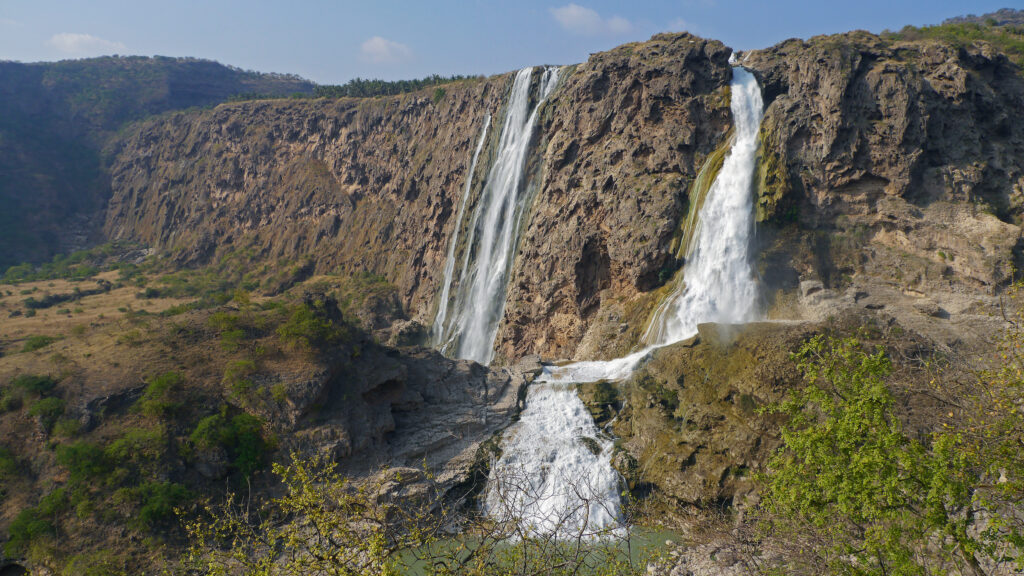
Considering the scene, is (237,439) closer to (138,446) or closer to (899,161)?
(138,446)

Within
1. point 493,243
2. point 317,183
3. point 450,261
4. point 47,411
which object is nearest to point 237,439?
point 47,411

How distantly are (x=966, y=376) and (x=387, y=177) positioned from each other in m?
56.0

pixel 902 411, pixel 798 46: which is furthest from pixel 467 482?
pixel 798 46

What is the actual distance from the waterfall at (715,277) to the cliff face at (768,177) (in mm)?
953

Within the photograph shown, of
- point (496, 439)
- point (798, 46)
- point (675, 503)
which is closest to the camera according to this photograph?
point (675, 503)

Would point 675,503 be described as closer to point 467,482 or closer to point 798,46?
point 467,482

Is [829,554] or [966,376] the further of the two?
[966,376]

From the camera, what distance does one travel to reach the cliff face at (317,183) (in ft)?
185

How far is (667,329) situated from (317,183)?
53338mm

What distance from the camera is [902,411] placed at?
19.2 meters

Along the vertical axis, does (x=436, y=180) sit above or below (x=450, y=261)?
above

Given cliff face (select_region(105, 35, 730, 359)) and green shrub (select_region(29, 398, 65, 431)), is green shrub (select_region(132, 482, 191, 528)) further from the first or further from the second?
cliff face (select_region(105, 35, 730, 359))

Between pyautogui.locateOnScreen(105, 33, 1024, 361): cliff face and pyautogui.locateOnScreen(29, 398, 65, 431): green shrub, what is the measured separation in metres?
23.6

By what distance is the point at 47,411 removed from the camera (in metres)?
21.3
